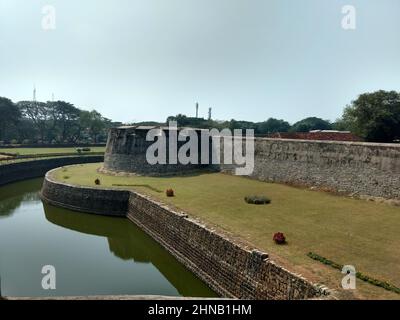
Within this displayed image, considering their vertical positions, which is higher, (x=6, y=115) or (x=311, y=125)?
(x=6, y=115)

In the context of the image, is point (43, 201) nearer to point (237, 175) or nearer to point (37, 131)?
point (237, 175)

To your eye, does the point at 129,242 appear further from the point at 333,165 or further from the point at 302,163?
the point at 333,165

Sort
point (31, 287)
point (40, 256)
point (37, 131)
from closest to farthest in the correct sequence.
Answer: point (31, 287) → point (40, 256) → point (37, 131)

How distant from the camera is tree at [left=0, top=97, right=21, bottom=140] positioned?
2682 inches

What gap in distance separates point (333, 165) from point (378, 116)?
10.4 meters

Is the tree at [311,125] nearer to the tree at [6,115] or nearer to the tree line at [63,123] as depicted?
the tree line at [63,123]

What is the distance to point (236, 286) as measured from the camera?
43.9 ft

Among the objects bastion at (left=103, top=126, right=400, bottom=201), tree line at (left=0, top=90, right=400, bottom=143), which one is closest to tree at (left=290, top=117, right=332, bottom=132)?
tree line at (left=0, top=90, right=400, bottom=143)

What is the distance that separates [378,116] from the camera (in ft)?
99.7

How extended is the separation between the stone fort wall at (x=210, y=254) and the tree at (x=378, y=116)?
61.2ft

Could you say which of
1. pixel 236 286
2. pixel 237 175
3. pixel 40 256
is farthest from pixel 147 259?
pixel 237 175

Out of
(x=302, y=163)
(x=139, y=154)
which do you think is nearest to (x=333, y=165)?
(x=302, y=163)
